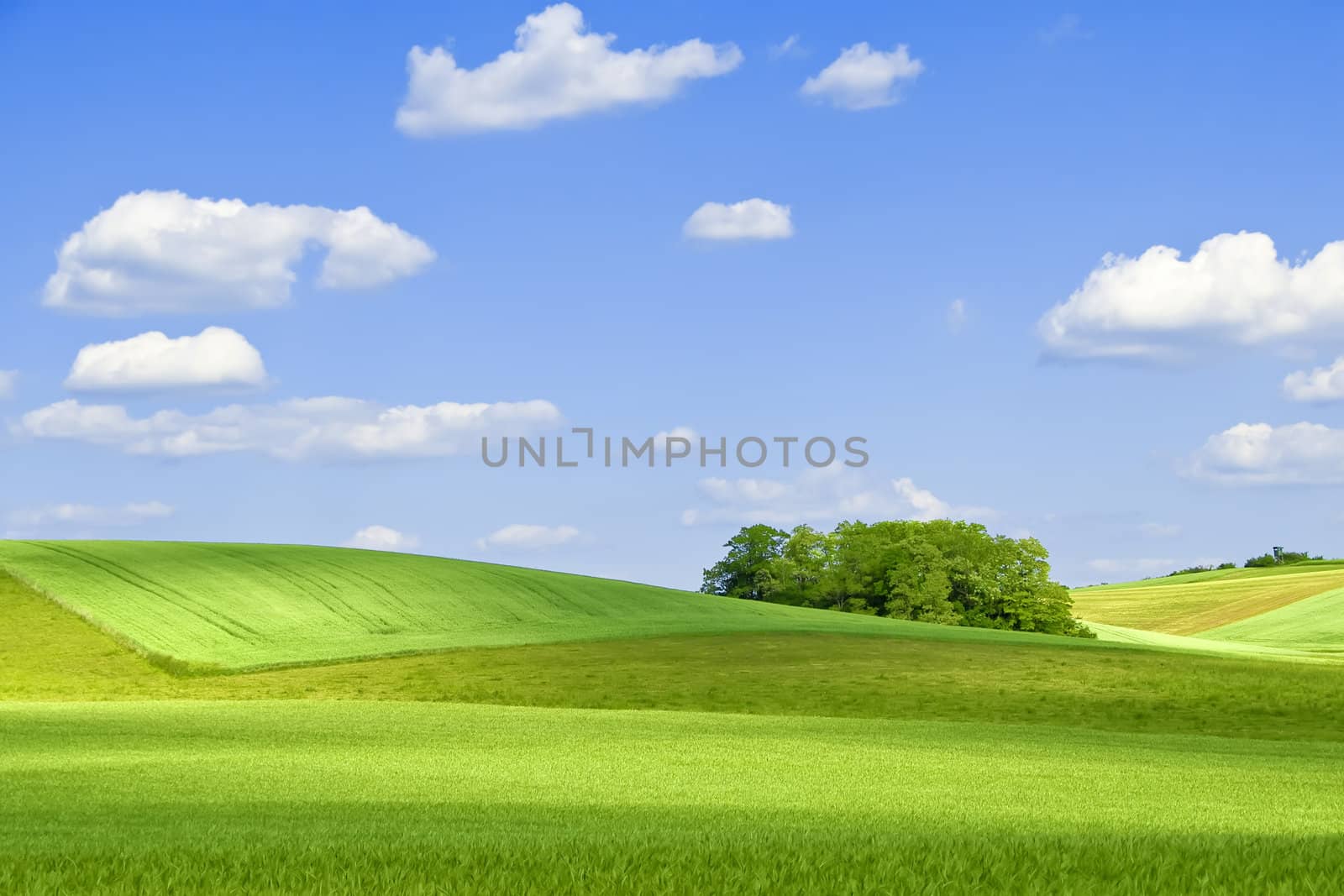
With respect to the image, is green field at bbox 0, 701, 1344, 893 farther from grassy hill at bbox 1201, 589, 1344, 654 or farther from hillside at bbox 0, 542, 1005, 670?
grassy hill at bbox 1201, 589, 1344, 654

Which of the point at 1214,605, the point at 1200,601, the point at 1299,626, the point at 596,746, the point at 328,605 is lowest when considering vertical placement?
the point at 1299,626

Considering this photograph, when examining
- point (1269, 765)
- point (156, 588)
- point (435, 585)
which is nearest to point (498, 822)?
point (1269, 765)

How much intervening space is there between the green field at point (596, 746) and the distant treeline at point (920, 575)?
16.5 metres

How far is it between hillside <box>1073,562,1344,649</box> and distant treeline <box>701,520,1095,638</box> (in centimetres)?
1765

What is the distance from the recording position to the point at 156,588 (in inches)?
2034

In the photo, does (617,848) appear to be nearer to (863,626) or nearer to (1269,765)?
(1269,765)

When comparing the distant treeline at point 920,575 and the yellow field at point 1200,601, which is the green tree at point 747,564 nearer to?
the distant treeline at point 920,575

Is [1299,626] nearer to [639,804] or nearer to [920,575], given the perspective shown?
[920,575]

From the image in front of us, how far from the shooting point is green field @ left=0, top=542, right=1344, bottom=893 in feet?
29.1

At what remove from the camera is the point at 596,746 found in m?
23.8

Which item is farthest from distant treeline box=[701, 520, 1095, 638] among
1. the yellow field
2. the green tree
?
the yellow field

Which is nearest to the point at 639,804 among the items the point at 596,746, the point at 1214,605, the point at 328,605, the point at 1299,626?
the point at 596,746

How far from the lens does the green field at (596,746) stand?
29.1 ft

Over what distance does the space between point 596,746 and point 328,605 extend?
33197 mm
